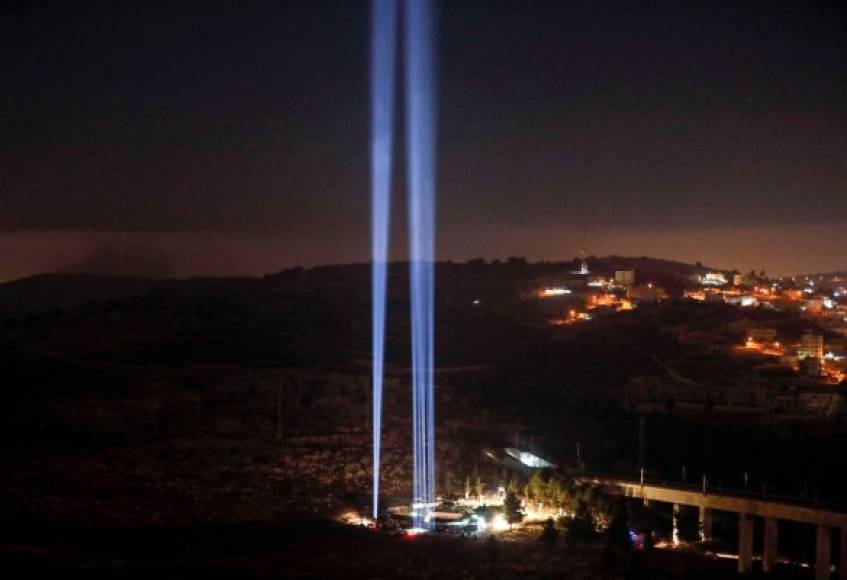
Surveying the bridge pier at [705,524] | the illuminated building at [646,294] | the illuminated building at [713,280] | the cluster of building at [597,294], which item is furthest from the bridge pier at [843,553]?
the illuminated building at [713,280]

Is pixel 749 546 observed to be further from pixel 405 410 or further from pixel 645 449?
pixel 405 410

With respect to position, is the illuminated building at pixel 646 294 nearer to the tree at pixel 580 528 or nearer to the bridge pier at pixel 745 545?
the bridge pier at pixel 745 545

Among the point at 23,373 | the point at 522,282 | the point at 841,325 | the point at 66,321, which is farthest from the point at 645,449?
the point at 522,282

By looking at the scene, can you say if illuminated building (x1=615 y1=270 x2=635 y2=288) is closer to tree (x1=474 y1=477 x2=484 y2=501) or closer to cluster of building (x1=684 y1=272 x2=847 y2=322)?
cluster of building (x1=684 y1=272 x2=847 y2=322)

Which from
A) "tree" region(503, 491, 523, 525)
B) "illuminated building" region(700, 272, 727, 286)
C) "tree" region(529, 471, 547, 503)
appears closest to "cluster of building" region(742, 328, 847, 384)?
"tree" region(529, 471, 547, 503)

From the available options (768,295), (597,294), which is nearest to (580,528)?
(597,294)

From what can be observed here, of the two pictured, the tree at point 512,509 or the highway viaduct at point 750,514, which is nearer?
the highway viaduct at point 750,514

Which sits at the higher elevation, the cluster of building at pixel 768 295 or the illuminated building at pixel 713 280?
the illuminated building at pixel 713 280

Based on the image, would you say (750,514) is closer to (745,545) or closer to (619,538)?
(745,545)
